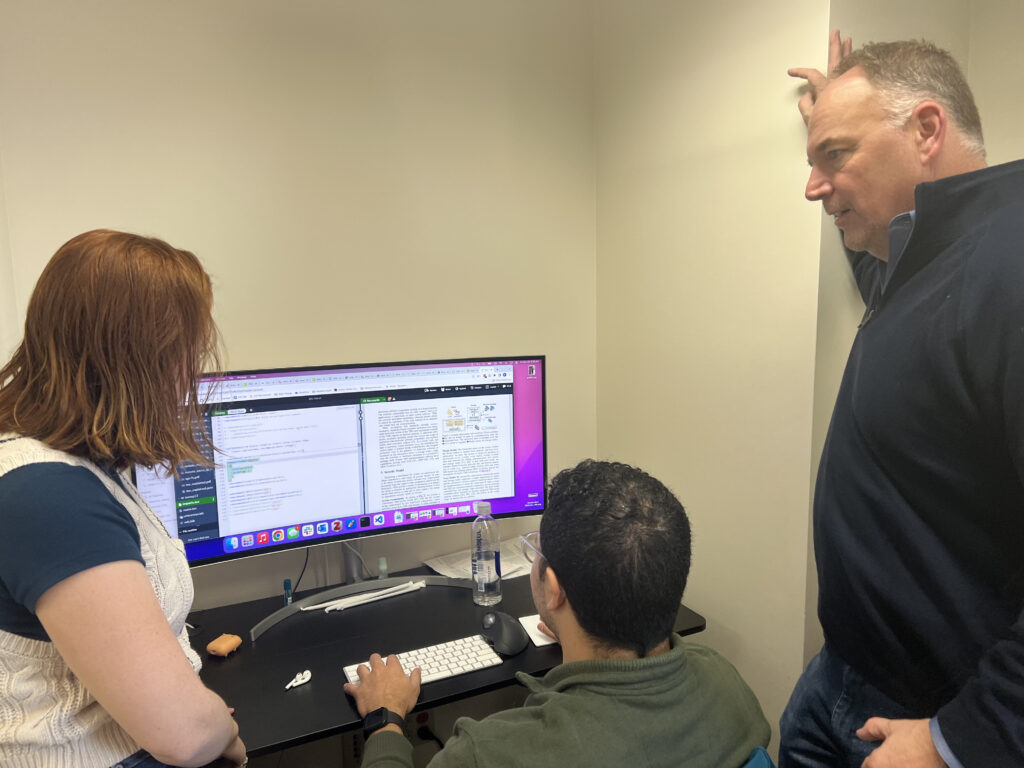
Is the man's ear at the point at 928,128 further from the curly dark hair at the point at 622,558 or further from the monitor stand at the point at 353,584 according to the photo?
the monitor stand at the point at 353,584

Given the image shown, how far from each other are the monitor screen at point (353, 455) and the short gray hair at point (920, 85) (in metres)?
1.04

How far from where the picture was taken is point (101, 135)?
165cm

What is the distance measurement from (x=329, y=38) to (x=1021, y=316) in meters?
1.75

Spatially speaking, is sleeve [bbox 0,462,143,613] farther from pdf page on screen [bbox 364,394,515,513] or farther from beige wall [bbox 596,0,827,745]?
beige wall [bbox 596,0,827,745]

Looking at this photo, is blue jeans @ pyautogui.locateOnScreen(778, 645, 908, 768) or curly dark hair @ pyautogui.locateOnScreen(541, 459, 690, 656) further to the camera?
blue jeans @ pyautogui.locateOnScreen(778, 645, 908, 768)

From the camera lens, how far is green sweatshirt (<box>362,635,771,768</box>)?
86 cm

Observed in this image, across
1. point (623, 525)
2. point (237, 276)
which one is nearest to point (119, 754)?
point (623, 525)

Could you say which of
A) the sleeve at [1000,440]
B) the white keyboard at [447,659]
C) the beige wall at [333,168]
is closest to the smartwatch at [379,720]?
the white keyboard at [447,659]

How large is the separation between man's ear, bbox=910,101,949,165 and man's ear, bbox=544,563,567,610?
0.96m

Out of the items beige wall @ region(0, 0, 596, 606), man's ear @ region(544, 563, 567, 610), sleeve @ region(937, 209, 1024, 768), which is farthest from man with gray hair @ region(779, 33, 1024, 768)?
beige wall @ region(0, 0, 596, 606)

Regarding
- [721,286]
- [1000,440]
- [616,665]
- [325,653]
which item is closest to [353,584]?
[325,653]

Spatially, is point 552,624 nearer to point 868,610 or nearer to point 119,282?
point 868,610

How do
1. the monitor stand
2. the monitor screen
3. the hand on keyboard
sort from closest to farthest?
the hand on keyboard → the monitor screen → the monitor stand

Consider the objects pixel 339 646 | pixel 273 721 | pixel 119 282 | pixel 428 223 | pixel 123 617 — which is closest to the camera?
pixel 123 617
